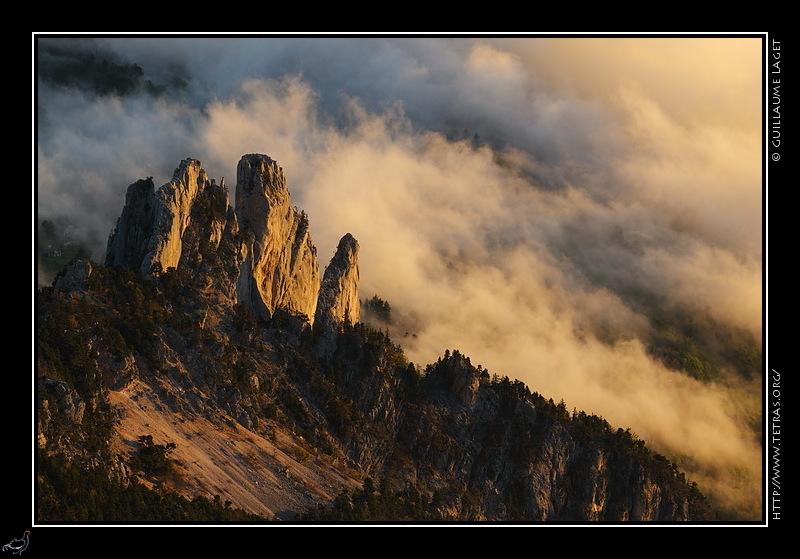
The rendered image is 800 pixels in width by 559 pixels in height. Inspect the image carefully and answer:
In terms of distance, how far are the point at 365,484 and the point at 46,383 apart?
5730 centimetres

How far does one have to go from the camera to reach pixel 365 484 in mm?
181875

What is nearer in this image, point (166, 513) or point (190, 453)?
point (166, 513)

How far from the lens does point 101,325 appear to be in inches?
6831

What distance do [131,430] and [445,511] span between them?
63058 millimetres

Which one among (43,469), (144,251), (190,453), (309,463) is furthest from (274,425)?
(43,469)

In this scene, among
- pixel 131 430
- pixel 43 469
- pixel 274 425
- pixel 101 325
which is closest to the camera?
pixel 43 469
